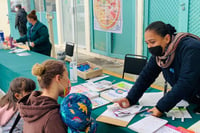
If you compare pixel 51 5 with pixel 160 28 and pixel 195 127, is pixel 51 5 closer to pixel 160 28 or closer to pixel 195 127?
pixel 160 28

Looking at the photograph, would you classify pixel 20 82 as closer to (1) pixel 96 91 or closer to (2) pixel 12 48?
(1) pixel 96 91

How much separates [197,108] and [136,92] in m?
0.44

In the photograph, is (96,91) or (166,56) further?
(96,91)

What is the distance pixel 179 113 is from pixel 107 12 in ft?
10.2

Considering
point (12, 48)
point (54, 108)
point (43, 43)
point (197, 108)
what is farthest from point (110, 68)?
point (54, 108)

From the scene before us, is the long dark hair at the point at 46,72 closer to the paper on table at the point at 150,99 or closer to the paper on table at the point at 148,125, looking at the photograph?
the paper on table at the point at 148,125

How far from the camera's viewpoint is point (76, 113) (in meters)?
1.16

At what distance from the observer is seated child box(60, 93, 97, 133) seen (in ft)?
3.81

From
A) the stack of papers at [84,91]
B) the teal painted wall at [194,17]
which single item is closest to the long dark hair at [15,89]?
the stack of papers at [84,91]

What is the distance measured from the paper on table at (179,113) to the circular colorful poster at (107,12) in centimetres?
282

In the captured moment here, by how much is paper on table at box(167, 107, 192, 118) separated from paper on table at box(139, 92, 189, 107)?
0.22 feet

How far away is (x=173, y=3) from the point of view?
4152 millimetres

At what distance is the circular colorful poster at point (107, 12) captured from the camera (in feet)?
13.8

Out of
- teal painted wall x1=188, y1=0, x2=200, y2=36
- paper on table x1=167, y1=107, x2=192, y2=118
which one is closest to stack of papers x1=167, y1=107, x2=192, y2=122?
paper on table x1=167, y1=107, x2=192, y2=118
